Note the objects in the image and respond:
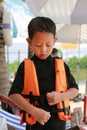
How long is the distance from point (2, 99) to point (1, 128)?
30cm

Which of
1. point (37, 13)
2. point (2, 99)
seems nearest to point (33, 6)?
point (37, 13)

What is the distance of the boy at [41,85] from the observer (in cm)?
126

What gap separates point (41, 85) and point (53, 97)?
0.11 meters

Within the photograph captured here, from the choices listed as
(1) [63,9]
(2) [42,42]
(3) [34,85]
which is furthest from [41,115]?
(1) [63,9]

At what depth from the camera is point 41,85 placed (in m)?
1.33

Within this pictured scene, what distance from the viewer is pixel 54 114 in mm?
1344

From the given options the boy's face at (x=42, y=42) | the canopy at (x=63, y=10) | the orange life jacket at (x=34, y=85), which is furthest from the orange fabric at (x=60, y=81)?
the canopy at (x=63, y=10)

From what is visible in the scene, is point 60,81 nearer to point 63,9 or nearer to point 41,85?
point 41,85

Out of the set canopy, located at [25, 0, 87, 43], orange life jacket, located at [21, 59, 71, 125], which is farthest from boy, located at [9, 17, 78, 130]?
canopy, located at [25, 0, 87, 43]

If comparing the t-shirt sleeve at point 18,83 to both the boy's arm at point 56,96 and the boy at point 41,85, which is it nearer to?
the boy at point 41,85

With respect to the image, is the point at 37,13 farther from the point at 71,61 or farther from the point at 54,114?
the point at 71,61

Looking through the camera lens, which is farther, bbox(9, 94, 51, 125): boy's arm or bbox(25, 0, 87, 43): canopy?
bbox(25, 0, 87, 43): canopy

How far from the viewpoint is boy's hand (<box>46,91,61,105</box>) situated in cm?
125

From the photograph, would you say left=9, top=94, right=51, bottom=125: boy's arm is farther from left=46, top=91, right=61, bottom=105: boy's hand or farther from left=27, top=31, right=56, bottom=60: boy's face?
left=27, top=31, right=56, bottom=60: boy's face
